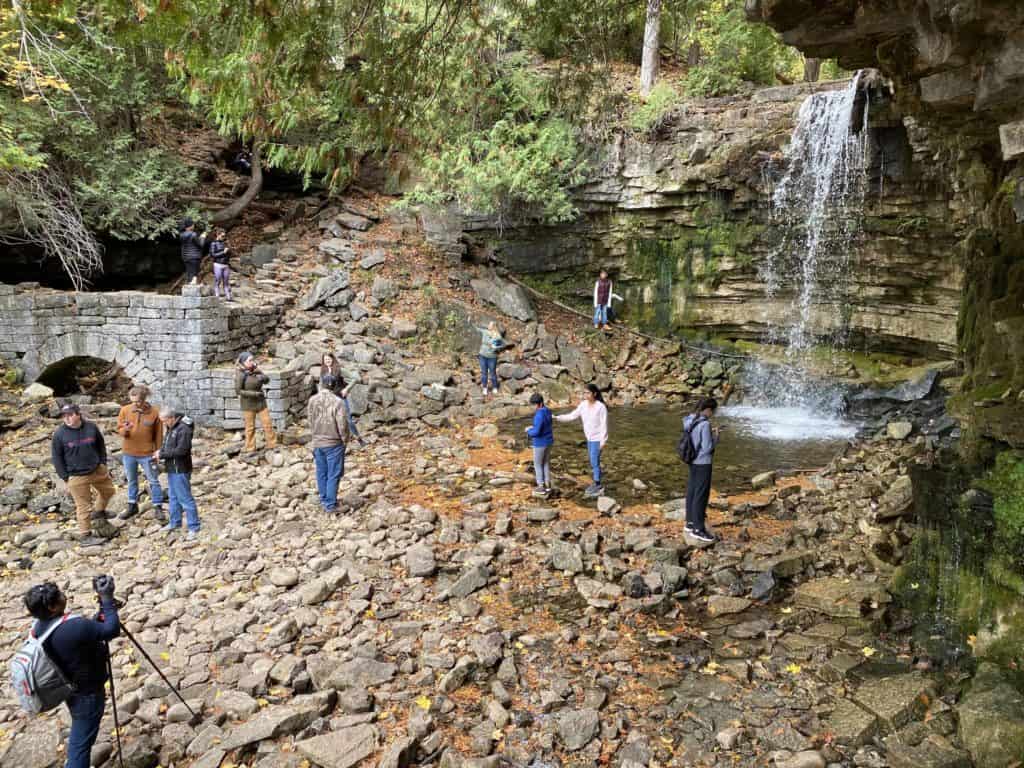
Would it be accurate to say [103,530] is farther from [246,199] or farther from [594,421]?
[246,199]

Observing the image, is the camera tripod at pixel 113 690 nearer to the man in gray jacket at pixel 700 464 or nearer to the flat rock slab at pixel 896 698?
the flat rock slab at pixel 896 698

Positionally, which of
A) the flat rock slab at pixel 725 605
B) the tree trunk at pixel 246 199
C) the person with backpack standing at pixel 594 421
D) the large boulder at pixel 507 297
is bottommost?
the flat rock slab at pixel 725 605

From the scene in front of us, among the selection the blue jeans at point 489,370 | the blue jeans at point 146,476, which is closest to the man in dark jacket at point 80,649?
the blue jeans at point 146,476

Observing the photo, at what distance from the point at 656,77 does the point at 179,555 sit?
1666 centimetres

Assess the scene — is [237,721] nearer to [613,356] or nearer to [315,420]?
[315,420]

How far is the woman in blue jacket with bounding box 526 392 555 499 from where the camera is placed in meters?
8.55

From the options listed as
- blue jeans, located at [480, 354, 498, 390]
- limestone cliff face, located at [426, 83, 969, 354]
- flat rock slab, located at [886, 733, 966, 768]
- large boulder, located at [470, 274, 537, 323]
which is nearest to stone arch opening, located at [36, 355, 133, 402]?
blue jeans, located at [480, 354, 498, 390]

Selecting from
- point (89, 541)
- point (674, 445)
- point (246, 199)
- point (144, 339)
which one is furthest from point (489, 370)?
point (246, 199)

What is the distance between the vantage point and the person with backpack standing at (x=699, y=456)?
7.13 metres

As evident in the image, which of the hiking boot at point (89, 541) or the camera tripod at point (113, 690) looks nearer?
the camera tripod at point (113, 690)

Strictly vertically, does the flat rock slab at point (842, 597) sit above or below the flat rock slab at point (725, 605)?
above

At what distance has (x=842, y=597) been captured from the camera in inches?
236

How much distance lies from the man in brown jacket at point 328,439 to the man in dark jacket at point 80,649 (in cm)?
402

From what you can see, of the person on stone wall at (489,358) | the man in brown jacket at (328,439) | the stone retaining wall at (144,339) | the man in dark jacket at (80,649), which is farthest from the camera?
the person on stone wall at (489,358)
